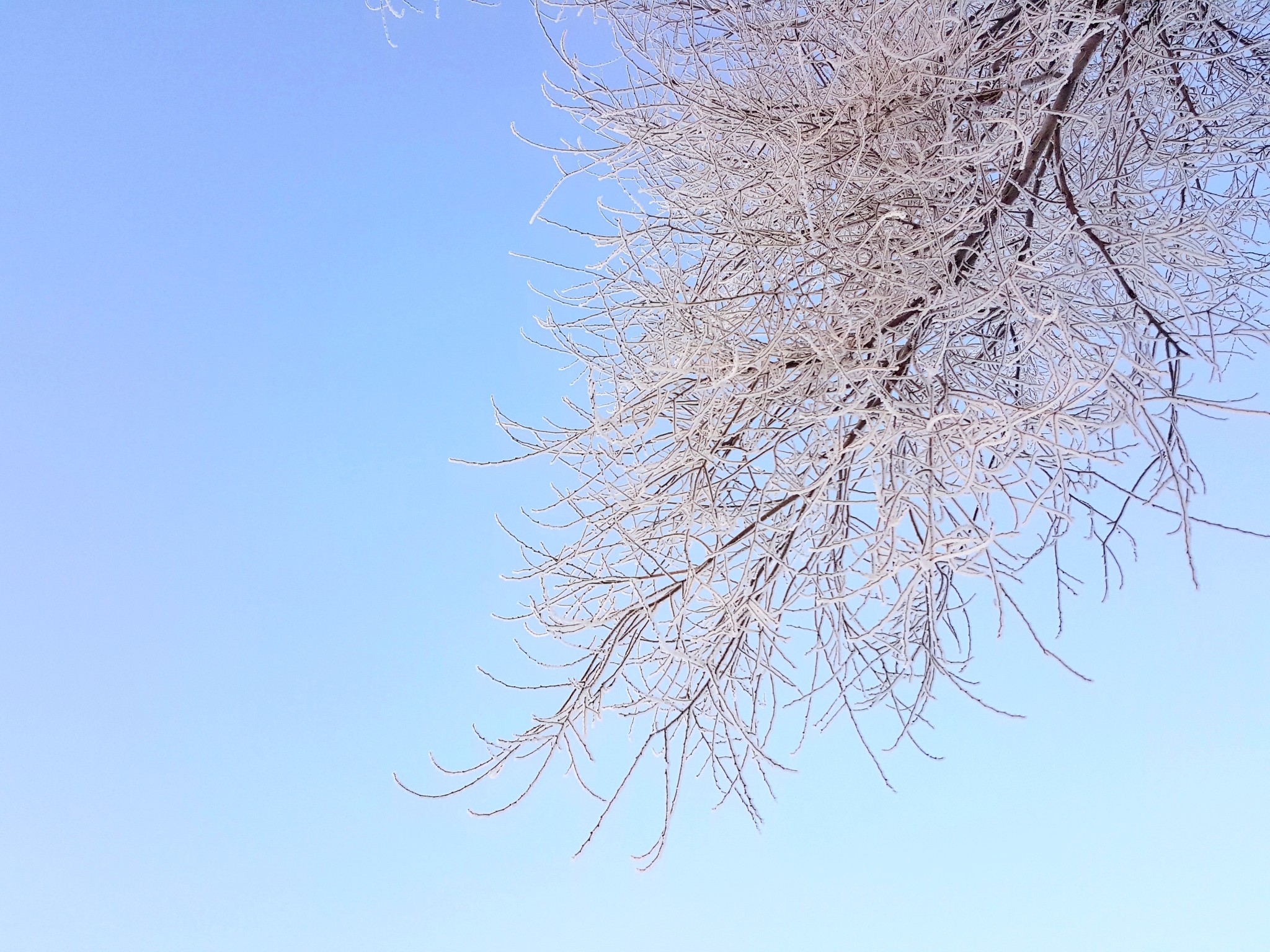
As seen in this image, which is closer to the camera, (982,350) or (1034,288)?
(1034,288)

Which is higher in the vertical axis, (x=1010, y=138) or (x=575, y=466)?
(x=1010, y=138)

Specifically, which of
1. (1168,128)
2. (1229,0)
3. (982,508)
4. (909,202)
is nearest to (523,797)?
(982,508)

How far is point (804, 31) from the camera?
148 centimetres

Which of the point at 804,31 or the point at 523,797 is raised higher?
the point at 804,31

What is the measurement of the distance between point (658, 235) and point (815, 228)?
0.32 m

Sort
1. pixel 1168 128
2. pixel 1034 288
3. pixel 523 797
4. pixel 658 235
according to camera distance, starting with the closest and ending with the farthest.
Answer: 1. pixel 1034 288
2. pixel 523 797
3. pixel 1168 128
4. pixel 658 235

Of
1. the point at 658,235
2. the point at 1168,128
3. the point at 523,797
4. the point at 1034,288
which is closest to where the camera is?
the point at 1034,288

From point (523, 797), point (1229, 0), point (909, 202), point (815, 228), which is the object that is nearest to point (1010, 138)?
point (909, 202)

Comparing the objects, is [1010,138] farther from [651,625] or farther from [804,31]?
[651,625]

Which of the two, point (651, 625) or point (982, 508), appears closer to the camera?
point (982, 508)

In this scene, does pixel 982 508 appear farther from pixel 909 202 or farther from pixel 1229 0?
pixel 1229 0

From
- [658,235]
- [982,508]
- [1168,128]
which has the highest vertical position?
[1168,128]

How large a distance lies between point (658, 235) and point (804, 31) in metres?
0.38

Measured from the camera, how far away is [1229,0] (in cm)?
170
